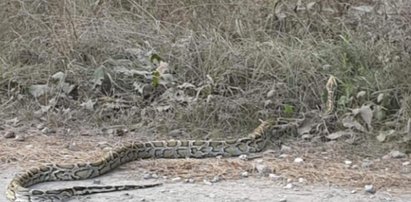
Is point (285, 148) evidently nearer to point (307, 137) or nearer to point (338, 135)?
point (307, 137)

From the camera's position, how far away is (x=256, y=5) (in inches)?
370

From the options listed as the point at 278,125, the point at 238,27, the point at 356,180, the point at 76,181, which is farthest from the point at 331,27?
the point at 76,181

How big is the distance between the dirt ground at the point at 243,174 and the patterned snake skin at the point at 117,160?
73mm

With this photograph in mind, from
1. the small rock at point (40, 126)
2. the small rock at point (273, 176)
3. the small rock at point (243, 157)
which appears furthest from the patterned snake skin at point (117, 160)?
the small rock at point (40, 126)

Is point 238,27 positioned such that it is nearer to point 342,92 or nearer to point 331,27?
point 331,27

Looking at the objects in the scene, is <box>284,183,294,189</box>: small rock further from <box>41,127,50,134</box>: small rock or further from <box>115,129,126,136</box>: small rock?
<box>41,127,50,134</box>: small rock

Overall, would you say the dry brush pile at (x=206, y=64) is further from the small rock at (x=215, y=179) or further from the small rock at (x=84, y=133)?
the small rock at (x=215, y=179)

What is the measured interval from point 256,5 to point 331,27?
0.97 m

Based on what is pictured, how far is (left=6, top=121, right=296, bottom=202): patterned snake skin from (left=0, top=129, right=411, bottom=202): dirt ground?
73 mm

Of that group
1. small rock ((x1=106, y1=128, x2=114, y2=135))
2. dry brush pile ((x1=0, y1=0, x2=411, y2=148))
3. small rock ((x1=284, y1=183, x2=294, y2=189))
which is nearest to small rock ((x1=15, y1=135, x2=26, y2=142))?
dry brush pile ((x1=0, y1=0, x2=411, y2=148))

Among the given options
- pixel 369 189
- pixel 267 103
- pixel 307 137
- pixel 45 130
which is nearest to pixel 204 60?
pixel 267 103

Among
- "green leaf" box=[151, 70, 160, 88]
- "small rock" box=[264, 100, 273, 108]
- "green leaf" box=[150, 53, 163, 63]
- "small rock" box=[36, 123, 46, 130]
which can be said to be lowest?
"small rock" box=[36, 123, 46, 130]

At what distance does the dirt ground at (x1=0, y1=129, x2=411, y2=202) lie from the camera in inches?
237

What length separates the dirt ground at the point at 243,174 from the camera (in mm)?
6027
